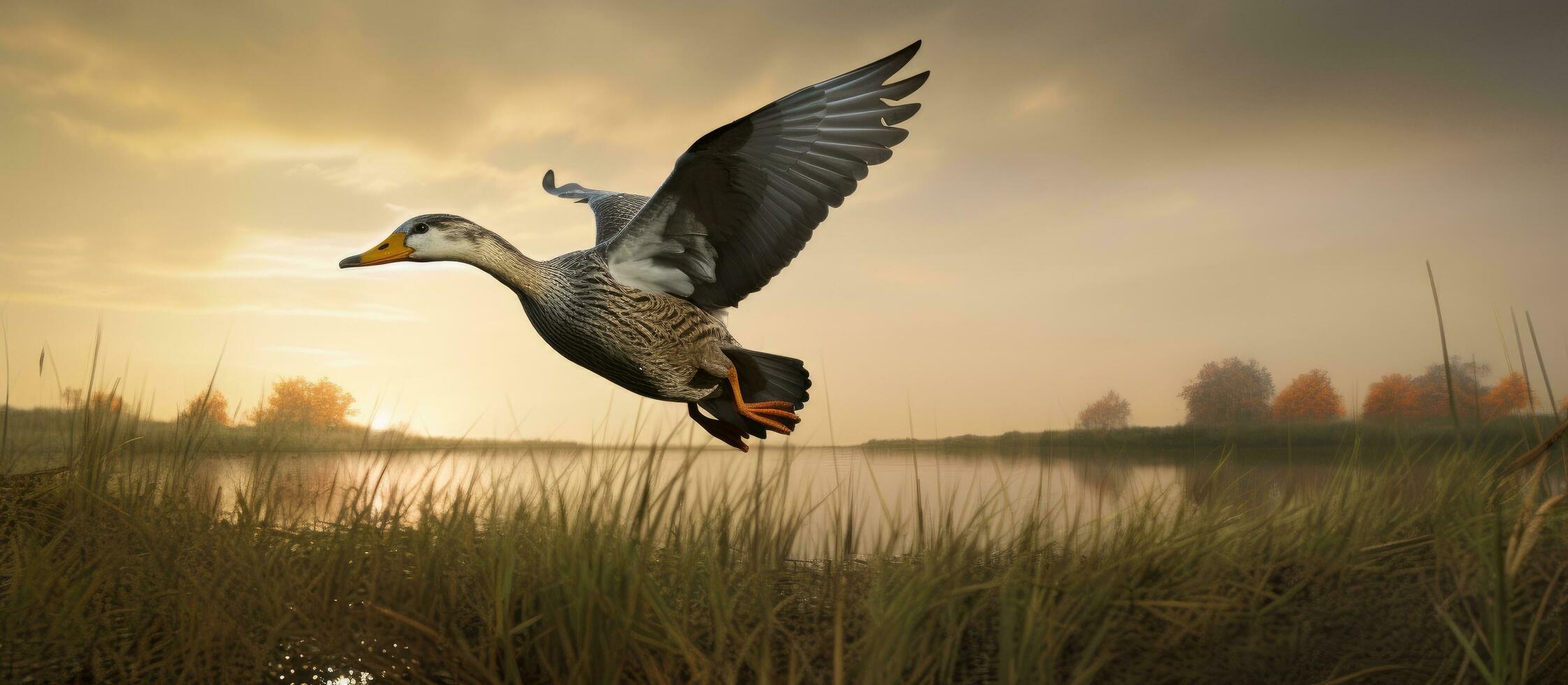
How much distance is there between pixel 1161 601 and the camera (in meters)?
2.67

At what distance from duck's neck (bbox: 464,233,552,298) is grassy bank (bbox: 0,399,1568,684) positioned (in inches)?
39.0

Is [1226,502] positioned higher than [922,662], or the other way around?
[1226,502]

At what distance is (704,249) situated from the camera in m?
4.33

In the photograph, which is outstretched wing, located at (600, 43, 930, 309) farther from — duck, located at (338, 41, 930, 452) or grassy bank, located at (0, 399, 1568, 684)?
grassy bank, located at (0, 399, 1568, 684)

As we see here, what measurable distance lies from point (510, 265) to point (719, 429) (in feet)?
4.37

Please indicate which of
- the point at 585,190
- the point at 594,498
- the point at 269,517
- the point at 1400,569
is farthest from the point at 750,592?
the point at 585,190

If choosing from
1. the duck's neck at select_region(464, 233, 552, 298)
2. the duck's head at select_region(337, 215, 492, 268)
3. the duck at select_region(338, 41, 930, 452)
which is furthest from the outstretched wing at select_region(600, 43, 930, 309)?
the duck's head at select_region(337, 215, 492, 268)

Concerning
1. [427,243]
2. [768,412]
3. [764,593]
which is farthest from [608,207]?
[764,593]

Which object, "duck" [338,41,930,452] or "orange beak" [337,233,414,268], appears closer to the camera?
"duck" [338,41,930,452]

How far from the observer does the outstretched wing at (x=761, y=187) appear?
396cm

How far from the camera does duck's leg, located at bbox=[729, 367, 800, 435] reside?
4398 mm

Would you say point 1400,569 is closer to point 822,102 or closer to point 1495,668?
point 1495,668

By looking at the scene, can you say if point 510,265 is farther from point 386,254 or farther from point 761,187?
point 761,187

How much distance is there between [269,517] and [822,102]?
10.1ft
